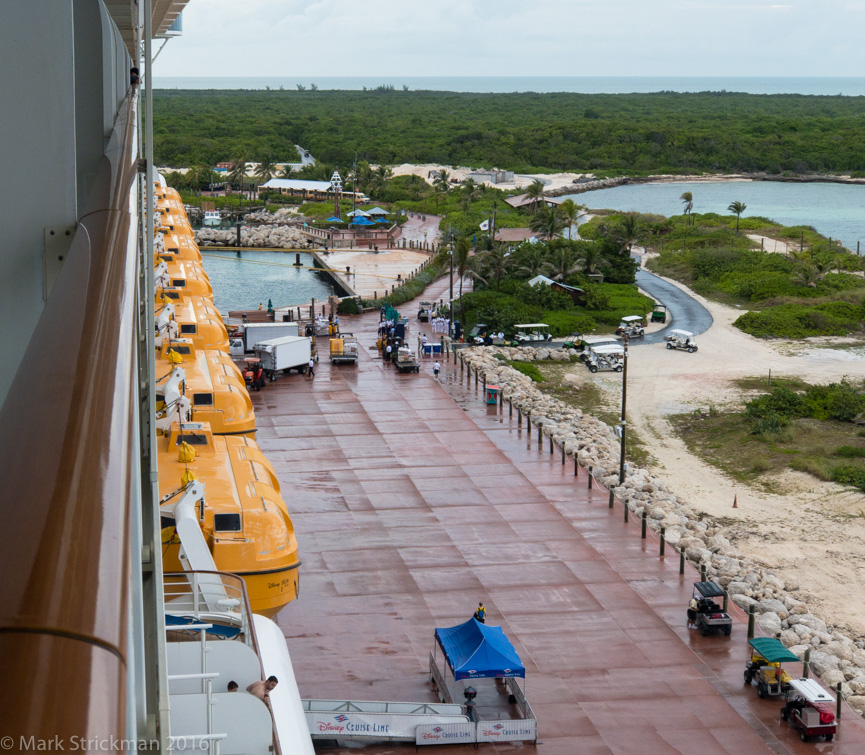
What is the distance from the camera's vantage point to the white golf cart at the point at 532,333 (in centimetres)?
4722

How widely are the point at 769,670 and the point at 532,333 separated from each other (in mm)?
32347

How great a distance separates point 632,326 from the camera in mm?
49688

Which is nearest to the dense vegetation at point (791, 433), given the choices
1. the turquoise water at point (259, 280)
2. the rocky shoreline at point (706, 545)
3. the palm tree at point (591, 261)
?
the rocky shoreline at point (706, 545)

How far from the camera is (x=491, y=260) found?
56.7 meters

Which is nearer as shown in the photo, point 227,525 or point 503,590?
point 227,525

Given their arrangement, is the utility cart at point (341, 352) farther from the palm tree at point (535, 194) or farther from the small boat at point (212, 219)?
the small boat at point (212, 219)

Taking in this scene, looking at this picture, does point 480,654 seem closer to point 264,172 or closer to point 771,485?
point 771,485

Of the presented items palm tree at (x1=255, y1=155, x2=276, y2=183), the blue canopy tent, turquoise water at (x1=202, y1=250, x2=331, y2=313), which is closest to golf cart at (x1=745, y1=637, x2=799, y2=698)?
the blue canopy tent

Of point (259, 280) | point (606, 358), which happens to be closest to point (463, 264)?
point (606, 358)

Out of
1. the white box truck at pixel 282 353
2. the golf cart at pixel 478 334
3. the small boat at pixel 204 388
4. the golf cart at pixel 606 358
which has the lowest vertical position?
the golf cart at pixel 606 358

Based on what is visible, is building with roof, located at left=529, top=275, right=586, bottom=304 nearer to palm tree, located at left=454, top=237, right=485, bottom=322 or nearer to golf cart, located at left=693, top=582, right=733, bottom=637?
palm tree, located at left=454, top=237, right=485, bottom=322

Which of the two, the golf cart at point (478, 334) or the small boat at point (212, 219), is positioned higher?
the small boat at point (212, 219)

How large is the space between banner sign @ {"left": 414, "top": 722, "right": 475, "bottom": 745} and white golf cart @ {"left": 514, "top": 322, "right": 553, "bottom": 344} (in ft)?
109

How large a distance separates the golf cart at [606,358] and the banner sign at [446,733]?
29.6m
